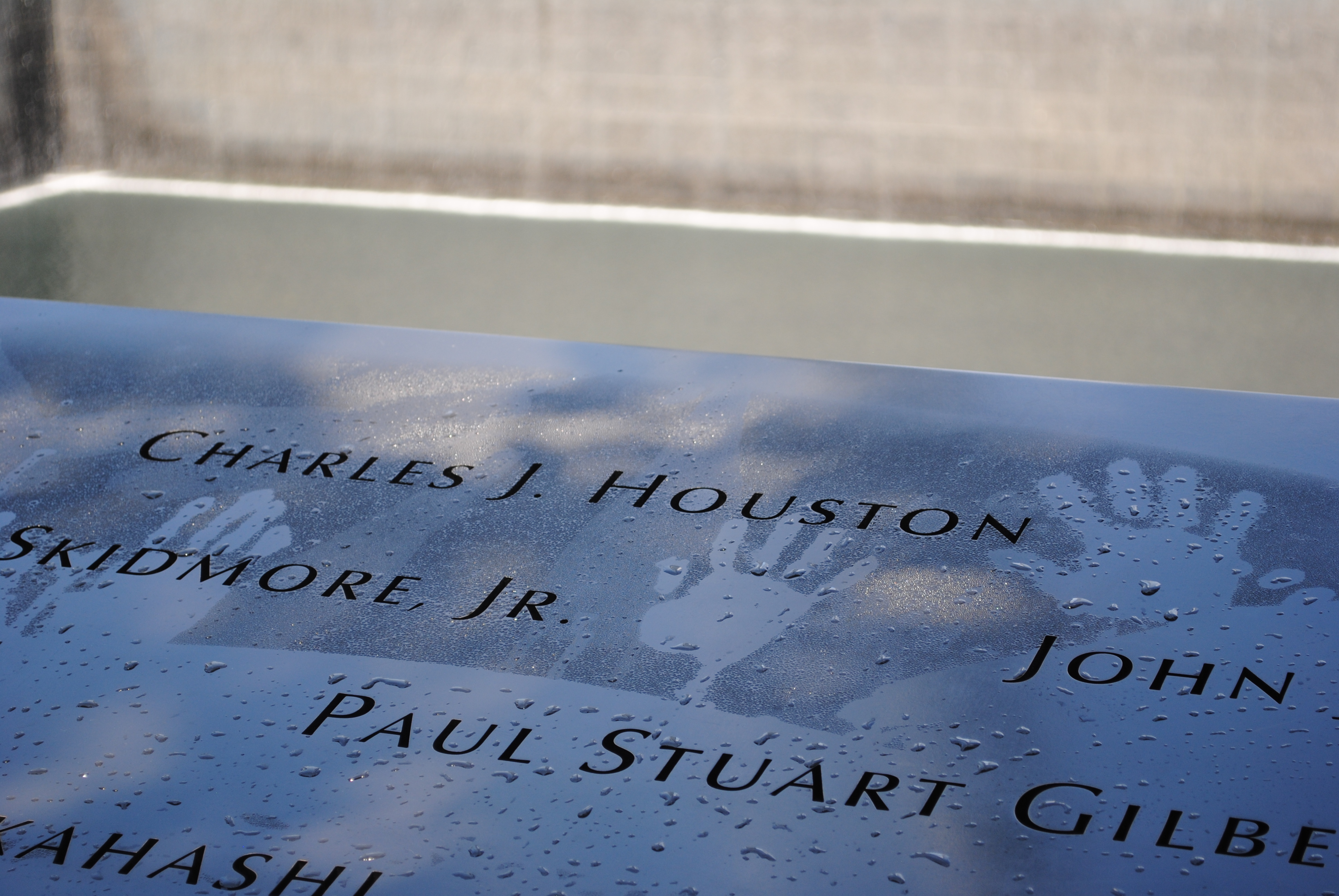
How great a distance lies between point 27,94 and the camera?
3611 mm

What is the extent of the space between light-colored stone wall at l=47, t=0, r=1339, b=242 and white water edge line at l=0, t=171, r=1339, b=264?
0.11 feet

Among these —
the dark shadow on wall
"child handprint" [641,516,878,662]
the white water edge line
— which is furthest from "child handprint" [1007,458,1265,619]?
the dark shadow on wall

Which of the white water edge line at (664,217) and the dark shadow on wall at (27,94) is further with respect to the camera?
the dark shadow on wall at (27,94)

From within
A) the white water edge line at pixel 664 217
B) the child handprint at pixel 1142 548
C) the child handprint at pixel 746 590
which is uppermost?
the child handprint at pixel 1142 548

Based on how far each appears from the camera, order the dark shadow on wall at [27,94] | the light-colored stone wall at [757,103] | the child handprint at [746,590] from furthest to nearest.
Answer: the dark shadow on wall at [27,94]
the light-colored stone wall at [757,103]
the child handprint at [746,590]

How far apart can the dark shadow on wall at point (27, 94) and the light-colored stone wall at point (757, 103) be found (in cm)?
5

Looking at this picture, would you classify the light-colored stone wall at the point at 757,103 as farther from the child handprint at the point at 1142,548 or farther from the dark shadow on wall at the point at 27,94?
the child handprint at the point at 1142,548

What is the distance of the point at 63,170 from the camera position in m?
3.71

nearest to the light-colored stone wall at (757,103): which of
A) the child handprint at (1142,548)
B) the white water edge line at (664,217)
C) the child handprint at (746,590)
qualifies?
the white water edge line at (664,217)

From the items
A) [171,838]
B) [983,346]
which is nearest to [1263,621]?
[171,838]

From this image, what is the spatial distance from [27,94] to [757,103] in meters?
1.97

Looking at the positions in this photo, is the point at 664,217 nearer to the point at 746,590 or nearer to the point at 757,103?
the point at 757,103

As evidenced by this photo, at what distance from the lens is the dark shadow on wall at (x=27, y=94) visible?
11.6 ft

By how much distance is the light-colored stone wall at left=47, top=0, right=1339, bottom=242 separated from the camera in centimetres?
309
